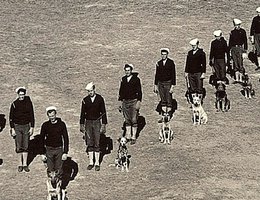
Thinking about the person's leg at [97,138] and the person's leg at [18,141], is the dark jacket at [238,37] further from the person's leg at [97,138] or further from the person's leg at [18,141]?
the person's leg at [18,141]

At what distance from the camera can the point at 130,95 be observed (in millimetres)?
20438

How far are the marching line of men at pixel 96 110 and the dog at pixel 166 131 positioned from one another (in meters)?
0.55

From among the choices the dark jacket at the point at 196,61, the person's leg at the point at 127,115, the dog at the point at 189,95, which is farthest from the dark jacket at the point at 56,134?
the dog at the point at 189,95

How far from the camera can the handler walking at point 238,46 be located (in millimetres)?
24484

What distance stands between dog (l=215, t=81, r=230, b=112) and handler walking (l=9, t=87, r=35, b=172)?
6.96 m

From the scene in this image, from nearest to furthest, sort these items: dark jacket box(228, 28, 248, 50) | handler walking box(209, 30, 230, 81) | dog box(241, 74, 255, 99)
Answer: handler walking box(209, 30, 230, 81) < dog box(241, 74, 255, 99) < dark jacket box(228, 28, 248, 50)

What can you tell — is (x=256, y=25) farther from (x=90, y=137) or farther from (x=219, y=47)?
(x=90, y=137)

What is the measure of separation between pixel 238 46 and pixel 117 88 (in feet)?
14.7

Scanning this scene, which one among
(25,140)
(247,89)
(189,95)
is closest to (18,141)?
(25,140)

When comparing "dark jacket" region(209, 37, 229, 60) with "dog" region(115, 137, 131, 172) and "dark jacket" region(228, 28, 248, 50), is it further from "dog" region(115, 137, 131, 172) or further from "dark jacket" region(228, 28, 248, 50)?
"dog" region(115, 137, 131, 172)

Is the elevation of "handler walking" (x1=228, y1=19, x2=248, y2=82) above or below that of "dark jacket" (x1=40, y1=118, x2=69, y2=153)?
above

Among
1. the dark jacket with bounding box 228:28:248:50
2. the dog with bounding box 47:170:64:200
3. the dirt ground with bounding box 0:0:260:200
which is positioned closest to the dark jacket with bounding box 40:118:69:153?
the dog with bounding box 47:170:64:200

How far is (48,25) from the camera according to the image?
3159 cm

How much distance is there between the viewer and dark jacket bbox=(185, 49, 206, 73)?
22.1 m
